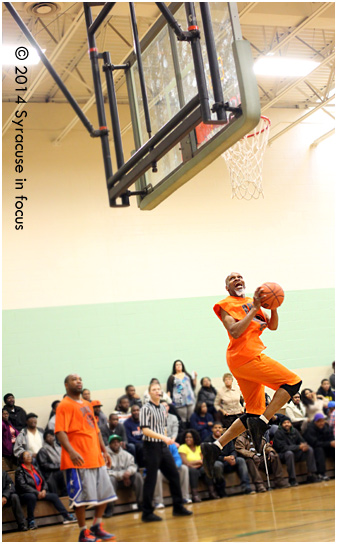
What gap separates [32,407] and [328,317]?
606 cm

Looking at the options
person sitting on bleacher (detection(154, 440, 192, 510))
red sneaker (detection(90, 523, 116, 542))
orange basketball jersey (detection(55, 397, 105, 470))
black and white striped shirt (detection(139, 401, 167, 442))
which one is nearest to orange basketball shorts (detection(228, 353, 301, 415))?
orange basketball jersey (detection(55, 397, 105, 470))

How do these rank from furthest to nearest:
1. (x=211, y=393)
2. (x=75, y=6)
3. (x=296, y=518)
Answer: (x=211, y=393)
(x=75, y=6)
(x=296, y=518)

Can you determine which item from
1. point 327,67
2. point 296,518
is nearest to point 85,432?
point 296,518

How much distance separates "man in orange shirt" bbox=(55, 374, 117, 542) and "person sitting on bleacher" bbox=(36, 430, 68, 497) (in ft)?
9.84

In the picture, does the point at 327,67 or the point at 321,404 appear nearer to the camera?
the point at 321,404

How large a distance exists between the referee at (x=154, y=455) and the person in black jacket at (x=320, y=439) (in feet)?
8.10

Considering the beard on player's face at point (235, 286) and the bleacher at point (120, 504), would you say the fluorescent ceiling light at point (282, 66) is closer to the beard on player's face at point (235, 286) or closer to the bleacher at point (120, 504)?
the bleacher at point (120, 504)

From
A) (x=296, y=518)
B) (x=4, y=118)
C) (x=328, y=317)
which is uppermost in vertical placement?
(x=4, y=118)

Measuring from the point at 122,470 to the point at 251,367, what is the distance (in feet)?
26.7

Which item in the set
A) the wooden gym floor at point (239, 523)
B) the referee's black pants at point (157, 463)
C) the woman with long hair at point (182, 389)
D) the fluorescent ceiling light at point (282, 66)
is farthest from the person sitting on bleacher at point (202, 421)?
the fluorescent ceiling light at point (282, 66)

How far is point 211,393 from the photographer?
43.2 ft

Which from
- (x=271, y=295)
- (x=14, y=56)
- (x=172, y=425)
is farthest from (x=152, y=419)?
(x=14, y=56)

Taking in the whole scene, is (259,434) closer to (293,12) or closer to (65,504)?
(65,504)

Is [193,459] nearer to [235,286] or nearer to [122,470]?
[122,470]
